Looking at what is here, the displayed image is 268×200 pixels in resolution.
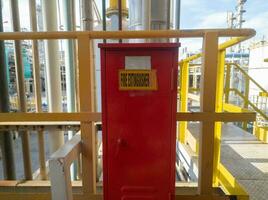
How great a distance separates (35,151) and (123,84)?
24.2 feet

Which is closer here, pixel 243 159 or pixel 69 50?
pixel 243 159

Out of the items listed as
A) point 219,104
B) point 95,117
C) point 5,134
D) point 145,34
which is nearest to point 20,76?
point 5,134

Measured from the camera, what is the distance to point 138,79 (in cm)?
129

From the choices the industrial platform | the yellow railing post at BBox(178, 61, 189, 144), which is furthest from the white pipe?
the industrial platform

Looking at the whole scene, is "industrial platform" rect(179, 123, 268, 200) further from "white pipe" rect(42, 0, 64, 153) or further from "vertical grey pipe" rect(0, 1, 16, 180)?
"vertical grey pipe" rect(0, 1, 16, 180)

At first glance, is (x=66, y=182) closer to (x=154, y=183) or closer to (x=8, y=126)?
(x=154, y=183)

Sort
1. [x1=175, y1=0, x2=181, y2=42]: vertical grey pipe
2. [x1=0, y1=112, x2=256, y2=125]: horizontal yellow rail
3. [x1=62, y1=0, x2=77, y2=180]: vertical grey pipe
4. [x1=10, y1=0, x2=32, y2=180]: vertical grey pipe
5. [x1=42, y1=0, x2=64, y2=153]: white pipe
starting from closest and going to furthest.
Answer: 1. [x1=0, y1=112, x2=256, y2=125]: horizontal yellow rail
2. [x1=10, y1=0, x2=32, y2=180]: vertical grey pipe
3. [x1=42, y1=0, x2=64, y2=153]: white pipe
4. [x1=175, y1=0, x2=181, y2=42]: vertical grey pipe
5. [x1=62, y1=0, x2=77, y2=180]: vertical grey pipe

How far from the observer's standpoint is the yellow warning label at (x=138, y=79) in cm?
129

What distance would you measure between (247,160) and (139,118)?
82.8 inches

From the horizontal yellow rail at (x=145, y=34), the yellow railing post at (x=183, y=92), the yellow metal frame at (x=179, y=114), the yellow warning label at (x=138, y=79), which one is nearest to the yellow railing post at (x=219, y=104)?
the yellow metal frame at (x=179, y=114)

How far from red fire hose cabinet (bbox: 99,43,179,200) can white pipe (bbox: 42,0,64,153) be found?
246 cm

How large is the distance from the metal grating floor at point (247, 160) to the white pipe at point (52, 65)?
7.77 ft

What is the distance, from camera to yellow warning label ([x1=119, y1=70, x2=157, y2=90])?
1.29 m

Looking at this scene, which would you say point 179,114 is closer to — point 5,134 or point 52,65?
point 5,134
